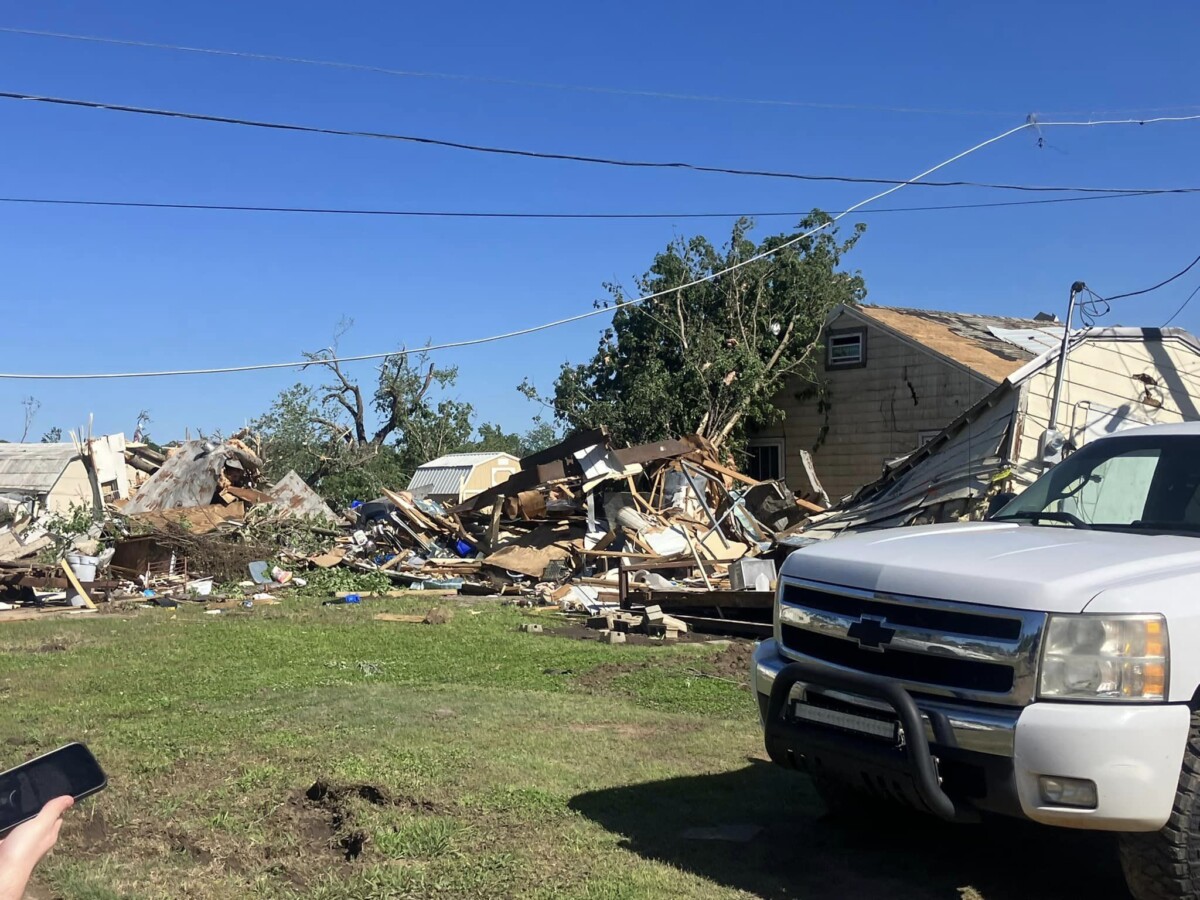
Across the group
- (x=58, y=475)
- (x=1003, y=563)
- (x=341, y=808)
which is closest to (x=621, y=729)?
(x=341, y=808)

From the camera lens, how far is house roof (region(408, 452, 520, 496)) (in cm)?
3734

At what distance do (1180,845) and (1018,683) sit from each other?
0.81 meters

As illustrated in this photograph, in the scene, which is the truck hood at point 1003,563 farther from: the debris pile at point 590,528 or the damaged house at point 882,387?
the damaged house at point 882,387

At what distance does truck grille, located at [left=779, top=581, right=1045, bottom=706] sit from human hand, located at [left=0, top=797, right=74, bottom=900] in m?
3.15

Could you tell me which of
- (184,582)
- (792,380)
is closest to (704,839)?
(184,582)

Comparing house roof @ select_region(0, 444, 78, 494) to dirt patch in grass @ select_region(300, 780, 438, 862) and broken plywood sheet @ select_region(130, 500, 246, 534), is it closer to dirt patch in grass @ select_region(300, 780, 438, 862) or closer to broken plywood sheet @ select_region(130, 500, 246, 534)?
broken plywood sheet @ select_region(130, 500, 246, 534)

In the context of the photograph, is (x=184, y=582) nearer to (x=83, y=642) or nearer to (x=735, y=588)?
(x=83, y=642)

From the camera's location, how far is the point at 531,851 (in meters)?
5.09

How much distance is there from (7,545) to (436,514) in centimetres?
868

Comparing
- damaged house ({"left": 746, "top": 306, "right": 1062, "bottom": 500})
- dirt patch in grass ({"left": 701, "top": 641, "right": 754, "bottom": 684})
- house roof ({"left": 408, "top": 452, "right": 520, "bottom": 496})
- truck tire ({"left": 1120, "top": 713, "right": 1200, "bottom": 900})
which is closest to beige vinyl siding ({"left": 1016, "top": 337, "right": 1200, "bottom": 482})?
damaged house ({"left": 746, "top": 306, "right": 1062, "bottom": 500})

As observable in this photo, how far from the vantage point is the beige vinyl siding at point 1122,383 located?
16359 millimetres

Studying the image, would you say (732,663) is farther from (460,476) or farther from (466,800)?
(460,476)

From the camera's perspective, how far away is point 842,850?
205 inches

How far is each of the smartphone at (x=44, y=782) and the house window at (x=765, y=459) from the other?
25899 millimetres
